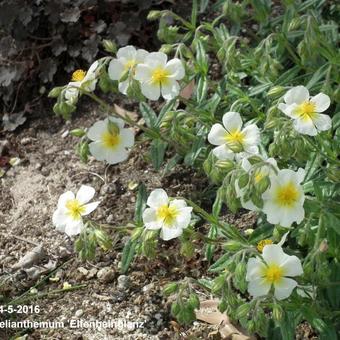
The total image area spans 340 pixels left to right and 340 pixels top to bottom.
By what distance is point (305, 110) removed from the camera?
9.14 ft

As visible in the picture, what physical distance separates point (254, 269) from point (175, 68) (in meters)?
0.94

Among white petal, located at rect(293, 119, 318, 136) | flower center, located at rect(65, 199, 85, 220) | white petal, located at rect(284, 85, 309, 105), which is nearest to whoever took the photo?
white petal, located at rect(293, 119, 318, 136)

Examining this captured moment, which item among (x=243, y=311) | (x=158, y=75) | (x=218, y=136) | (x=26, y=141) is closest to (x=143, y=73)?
(x=158, y=75)

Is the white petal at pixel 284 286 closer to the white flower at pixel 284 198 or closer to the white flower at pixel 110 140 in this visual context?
the white flower at pixel 284 198

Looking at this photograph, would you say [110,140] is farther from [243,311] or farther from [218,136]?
[243,311]

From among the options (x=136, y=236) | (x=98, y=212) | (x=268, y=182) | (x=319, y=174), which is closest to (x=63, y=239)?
(x=98, y=212)

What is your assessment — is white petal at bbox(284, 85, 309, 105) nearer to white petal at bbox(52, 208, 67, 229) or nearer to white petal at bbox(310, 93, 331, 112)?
white petal at bbox(310, 93, 331, 112)

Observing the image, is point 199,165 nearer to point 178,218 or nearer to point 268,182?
point 178,218

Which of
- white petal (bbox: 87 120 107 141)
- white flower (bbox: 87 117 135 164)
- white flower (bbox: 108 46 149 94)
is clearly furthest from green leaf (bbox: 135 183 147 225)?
white flower (bbox: 108 46 149 94)

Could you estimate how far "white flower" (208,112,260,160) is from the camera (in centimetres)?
281

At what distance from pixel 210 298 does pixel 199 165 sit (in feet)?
2.08

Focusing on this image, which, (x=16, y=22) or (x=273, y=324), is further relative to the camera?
(x=16, y=22)

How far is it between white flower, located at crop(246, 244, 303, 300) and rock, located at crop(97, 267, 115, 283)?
3.64 ft

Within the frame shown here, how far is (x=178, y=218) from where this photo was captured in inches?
109
